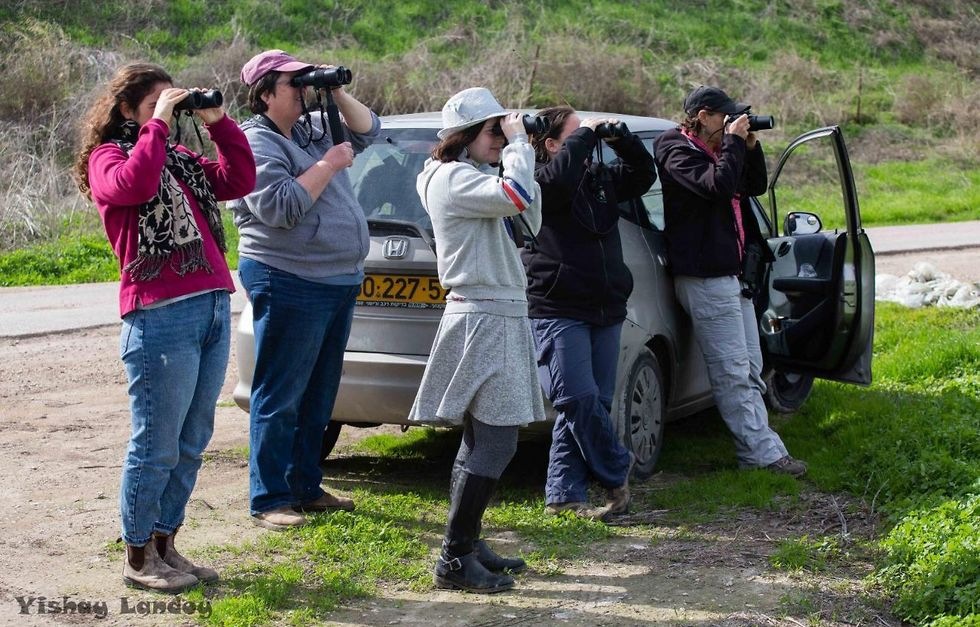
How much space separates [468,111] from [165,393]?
1527 mm

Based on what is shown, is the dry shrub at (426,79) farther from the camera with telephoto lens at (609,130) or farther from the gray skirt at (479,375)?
the gray skirt at (479,375)

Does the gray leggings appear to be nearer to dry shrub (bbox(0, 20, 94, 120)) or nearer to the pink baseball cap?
the pink baseball cap

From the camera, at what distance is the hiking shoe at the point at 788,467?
620 cm

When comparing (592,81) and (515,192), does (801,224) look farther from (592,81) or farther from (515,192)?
(592,81)

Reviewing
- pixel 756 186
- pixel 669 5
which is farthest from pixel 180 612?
pixel 669 5

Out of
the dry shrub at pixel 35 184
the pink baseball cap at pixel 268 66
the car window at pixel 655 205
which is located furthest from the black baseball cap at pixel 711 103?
the dry shrub at pixel 35 184

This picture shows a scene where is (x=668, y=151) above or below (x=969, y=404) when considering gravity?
above

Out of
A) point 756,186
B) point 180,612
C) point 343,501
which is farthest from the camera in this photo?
point 756,186

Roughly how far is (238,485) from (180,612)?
1.78 m

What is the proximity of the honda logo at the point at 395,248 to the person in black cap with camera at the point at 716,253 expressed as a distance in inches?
55.7

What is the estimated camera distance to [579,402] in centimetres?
544

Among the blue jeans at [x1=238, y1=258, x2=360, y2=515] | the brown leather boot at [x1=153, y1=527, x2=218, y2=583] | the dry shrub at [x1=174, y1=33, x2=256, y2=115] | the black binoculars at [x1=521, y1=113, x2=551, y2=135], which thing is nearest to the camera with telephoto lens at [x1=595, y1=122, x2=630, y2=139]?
the black binoculars at [x1=521, y1=113, x2=551, y2=135]

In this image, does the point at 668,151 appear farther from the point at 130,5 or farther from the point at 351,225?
the point at 130,5

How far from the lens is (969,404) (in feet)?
23.0
